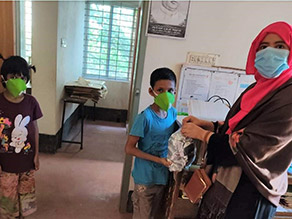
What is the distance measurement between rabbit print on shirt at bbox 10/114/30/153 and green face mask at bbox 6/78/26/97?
156 mm

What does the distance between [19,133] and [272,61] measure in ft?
4.70

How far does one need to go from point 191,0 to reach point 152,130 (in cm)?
92

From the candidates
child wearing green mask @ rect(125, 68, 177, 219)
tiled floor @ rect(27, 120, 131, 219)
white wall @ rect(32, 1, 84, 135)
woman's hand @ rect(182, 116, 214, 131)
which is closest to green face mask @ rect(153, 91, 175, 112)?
child wearing green mask @ rect(125, 68, 177, 219)

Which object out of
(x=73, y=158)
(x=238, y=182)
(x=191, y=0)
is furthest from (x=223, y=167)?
(x=73, y=158)

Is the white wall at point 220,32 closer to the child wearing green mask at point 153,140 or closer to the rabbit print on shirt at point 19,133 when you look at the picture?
the child wearing green mask at point 153,140

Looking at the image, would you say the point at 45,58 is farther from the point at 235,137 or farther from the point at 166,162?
the point at 235,137

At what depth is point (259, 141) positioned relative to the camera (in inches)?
32.8

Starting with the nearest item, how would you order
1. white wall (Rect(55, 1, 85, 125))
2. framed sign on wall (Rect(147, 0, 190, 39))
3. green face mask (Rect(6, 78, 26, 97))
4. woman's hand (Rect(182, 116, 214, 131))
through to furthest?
woman's hand (Rect(182, 116, 214, 131)) < green face mask (Rect(6, 78, 26, 97)) < framed sign on wall (Rect(147, 0, 190, 39)) < white wall (Rect(55, 1, 85, 125))

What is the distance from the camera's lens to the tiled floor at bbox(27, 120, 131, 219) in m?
1.93

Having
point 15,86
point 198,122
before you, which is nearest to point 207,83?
point 198,122

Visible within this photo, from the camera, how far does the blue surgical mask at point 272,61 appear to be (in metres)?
0.87

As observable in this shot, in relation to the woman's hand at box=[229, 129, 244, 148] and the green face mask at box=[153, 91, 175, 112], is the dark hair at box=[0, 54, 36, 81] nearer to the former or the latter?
the green face mask at box=[153, 91, 175, 112]

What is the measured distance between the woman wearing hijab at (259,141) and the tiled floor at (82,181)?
3.94 ft

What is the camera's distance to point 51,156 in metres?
2.77
